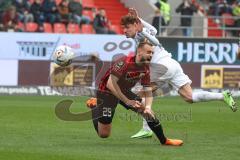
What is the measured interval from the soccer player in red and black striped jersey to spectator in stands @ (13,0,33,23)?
15743mm

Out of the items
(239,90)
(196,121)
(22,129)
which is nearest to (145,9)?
(239,90)

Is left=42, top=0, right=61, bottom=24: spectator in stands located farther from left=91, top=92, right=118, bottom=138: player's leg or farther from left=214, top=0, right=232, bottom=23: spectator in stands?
left=91, top=92, right=118, bottom=138: player's leg

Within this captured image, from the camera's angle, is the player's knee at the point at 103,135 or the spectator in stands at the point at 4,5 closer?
the player's knee at the point at 103,135

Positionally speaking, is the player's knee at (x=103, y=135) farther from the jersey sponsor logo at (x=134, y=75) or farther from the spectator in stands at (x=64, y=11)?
the spectator in stands at (x=64, y=11)

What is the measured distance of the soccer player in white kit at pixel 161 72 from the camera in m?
11.7

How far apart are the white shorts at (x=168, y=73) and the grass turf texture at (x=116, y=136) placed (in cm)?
93

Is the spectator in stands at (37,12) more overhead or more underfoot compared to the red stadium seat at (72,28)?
more overhead

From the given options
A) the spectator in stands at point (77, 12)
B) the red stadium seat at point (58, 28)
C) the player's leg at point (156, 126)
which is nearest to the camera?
the player's leg at point (156, 126)

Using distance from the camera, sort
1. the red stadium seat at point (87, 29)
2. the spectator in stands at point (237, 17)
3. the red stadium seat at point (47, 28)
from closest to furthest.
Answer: the red stadium seat at point (47, 28), the red stadium seat at point (87, 29), the spectator in stands at point (237, 17)

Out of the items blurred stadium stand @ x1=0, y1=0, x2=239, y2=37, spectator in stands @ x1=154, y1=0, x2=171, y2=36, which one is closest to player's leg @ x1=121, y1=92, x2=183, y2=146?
blurred stadium stand @ x1=0, y1=0, x2=239, y2=37

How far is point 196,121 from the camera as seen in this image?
1622 centimetres

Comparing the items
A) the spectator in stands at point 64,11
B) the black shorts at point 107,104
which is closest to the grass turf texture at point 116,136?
the black shorts at point 107,104

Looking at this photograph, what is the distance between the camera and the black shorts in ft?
38.3

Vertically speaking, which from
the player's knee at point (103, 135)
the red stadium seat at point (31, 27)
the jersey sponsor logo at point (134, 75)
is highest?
the red stadium seat at point (31, 27)
